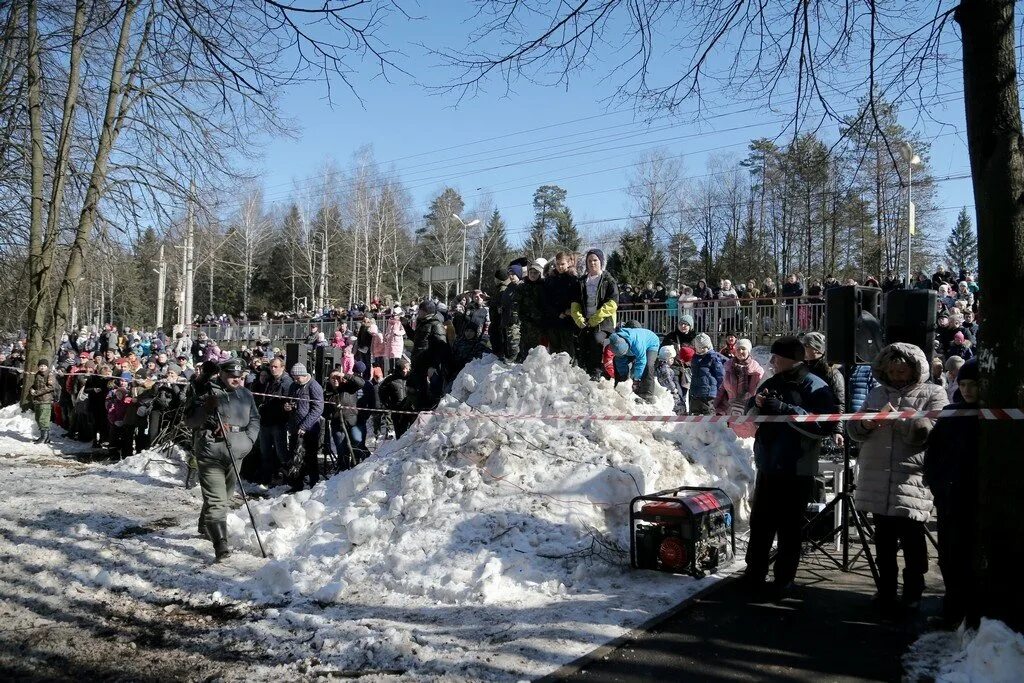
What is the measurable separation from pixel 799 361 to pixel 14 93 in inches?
448

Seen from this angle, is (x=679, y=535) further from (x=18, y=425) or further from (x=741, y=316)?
(x=18, y=425)

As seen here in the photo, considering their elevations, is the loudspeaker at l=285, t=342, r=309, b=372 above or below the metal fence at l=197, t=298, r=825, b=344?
below

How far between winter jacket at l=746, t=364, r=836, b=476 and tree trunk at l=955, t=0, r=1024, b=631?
135cm

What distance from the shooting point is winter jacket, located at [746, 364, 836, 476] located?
5.81 metres

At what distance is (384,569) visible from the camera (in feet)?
21.6

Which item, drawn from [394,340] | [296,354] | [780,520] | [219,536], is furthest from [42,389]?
[780,520]

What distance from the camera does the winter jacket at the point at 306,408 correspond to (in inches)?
422

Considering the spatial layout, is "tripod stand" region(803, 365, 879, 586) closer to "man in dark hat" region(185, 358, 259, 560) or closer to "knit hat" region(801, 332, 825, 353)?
"knit hat" region(801, 332, 825, 353)

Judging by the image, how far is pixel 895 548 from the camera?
5430 millimetres

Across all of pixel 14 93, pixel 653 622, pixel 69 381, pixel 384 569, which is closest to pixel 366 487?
pixel 384 569

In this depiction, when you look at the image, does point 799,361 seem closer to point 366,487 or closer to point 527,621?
point 527,621

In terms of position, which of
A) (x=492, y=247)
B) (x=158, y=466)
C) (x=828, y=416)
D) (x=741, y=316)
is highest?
(x=492, y=247)

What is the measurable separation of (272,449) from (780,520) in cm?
757

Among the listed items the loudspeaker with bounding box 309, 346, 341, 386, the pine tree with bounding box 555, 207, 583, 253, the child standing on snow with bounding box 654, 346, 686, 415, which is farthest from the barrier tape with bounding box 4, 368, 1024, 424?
the pine tree with bounding box 555, 207, 583, 253
